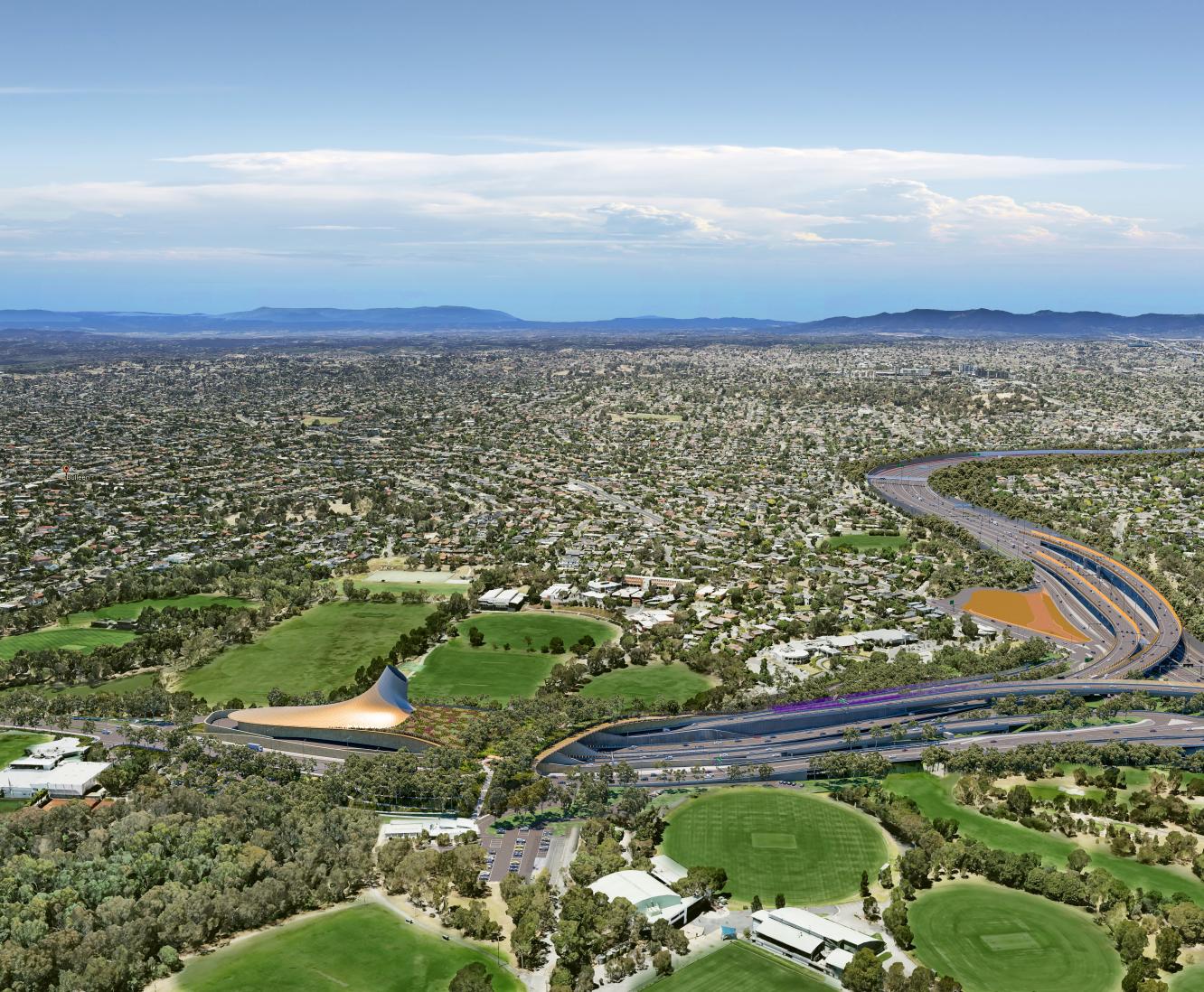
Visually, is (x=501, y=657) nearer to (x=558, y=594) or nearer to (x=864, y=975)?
(x=558, y=594)

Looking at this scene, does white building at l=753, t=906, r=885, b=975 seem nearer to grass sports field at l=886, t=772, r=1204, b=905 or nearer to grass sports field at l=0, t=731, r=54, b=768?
grass sports field at l=886, t=772, r=1204, b=905

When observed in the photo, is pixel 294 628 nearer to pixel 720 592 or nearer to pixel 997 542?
pixel 720 592

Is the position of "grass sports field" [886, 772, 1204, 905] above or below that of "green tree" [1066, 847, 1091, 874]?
below

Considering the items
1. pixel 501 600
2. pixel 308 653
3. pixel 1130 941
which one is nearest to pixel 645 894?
pixel 1130 941

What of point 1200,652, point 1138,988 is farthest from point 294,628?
point 1200,652

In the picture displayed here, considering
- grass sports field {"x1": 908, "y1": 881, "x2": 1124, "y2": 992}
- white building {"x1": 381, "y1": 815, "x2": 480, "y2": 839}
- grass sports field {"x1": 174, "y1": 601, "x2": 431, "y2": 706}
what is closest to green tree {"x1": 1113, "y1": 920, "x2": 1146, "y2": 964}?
grass sports field {"x1": 908, "y1": 881, "x2": 1124, "y2": 992}

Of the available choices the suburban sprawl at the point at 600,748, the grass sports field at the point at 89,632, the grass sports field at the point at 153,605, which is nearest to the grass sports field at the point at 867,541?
the suburban sprawl at the point at 600,748

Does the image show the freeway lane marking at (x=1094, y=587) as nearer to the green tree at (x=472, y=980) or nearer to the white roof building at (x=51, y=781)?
the green tree at (x=472, y=980)
